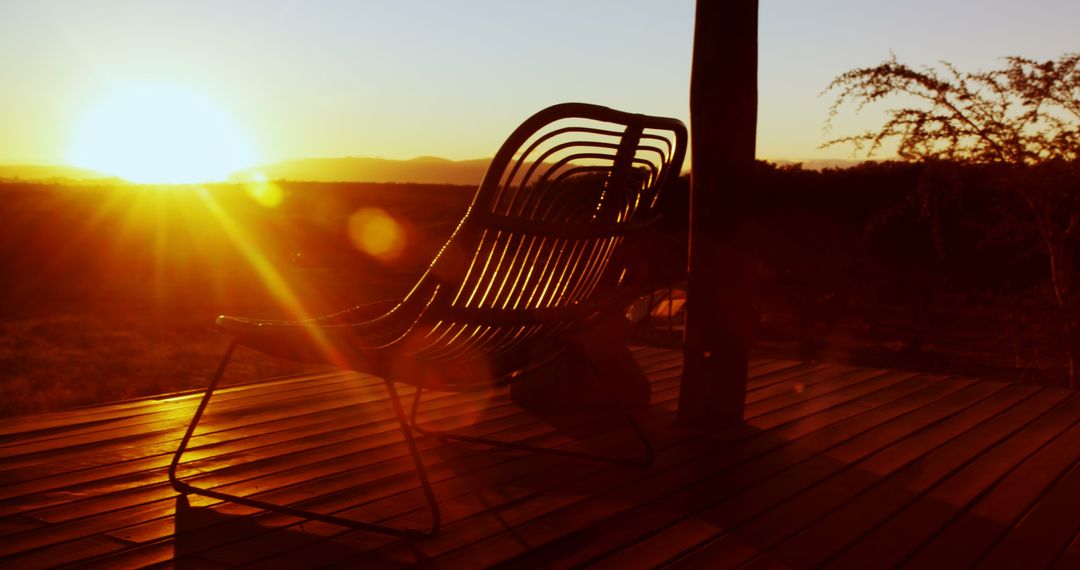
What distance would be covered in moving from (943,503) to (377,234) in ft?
70.2

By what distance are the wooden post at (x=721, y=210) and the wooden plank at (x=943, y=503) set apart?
Result: 772mm

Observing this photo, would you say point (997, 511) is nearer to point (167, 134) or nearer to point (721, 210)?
point (721, 210)

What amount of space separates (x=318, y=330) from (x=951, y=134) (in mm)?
5536

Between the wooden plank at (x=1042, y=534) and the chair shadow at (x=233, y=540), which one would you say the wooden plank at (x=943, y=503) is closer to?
the wooden plank at (x=1042, y=534)

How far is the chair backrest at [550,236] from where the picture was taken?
2066 millimetres

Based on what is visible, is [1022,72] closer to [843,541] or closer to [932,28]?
[932,28]

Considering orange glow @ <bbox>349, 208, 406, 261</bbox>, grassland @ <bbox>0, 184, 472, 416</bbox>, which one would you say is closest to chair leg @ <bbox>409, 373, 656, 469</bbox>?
grassland @ <bbox>0, 184, 472, 416</bbox>

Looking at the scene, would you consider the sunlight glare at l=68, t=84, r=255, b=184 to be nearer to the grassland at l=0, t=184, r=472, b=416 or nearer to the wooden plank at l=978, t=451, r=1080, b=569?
the grassland at l=0, t=184, r=472, b=416

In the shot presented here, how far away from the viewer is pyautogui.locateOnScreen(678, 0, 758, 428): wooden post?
9.93 ft

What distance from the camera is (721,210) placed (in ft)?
10.1

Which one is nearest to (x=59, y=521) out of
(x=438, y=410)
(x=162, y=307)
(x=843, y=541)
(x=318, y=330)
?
(x=318, y=330)

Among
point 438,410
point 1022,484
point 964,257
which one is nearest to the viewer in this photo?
point 1022,484

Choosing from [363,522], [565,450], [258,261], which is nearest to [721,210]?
[565,450]

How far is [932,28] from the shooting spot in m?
5.51
